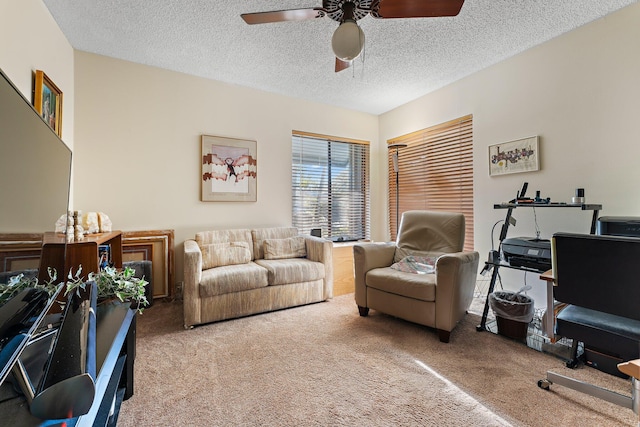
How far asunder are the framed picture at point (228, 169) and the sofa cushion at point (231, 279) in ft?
3.32

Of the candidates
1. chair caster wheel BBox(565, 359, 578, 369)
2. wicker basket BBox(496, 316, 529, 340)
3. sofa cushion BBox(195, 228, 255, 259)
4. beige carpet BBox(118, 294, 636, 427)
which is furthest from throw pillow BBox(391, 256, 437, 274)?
sofa cushion BBox(195, 228, 255, 259)

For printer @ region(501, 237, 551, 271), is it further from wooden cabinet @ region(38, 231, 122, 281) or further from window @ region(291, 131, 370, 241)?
wooden cabinet @ region(38, 231, 122, 281)

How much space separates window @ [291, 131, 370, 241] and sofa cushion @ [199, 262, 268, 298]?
4.36ft

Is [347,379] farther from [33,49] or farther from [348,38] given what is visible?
[33,49]

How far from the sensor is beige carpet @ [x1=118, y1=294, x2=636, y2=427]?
1.40m

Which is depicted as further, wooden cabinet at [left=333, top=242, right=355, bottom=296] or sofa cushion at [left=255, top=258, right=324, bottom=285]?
wooden cabinet at [left=333, top=242, right=355, bottom=296]

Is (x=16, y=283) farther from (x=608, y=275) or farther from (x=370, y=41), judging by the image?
(x=370, y=41)

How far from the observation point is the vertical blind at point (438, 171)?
329cm

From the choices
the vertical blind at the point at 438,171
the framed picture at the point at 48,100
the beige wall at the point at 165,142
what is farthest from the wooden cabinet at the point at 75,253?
the vertical blind at the point at 438,171

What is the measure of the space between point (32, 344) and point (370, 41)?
2933 millimetres

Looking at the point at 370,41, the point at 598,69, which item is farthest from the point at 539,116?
the point at 370,41

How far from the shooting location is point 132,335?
4.91 ft

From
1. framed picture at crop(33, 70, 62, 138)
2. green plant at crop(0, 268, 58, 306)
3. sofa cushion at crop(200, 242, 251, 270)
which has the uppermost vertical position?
framed picture at crop(33, 70, 62, 138)

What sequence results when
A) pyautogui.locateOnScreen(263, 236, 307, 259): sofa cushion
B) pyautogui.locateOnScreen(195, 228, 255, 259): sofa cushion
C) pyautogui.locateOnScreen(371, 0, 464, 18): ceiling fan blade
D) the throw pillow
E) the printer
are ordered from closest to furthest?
1. pyautogui.locateOnScreen(371, 0, 464, 18): ceiling fan blade
2. the printer
3. the throw pillow
4. pyautogui.locateOnScreen(195, 228, 255, 259): sofa cushion
5. pyautogui.locateOnScreen(263, 236, 307, 259): sofa cushion
